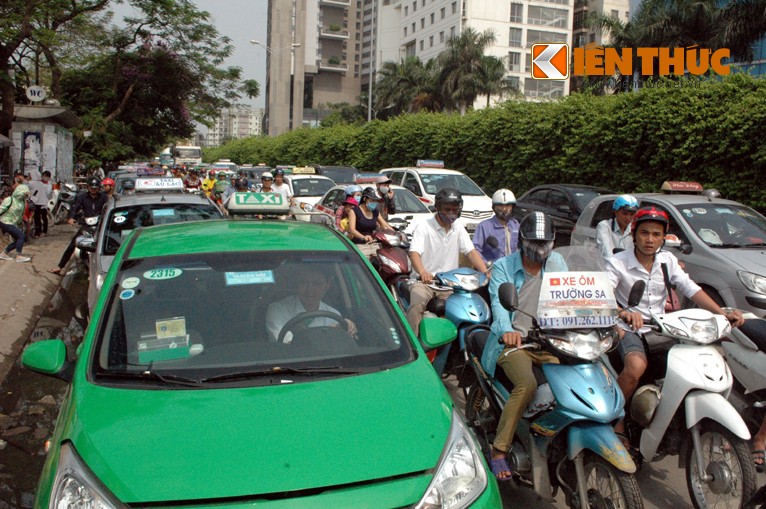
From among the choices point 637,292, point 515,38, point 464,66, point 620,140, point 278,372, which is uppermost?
point 515,38

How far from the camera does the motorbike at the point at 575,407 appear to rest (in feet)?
11.4

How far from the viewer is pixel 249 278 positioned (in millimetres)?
3639

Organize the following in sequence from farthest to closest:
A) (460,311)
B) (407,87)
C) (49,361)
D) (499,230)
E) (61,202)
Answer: (407,87)
(61,202)
(499,230)
(460,311)
(49,361)

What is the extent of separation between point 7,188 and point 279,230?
1743 centimetres

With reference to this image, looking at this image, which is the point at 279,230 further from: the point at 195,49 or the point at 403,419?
the point at 195,49

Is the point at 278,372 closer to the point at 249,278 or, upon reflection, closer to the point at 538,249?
the point at 249,278

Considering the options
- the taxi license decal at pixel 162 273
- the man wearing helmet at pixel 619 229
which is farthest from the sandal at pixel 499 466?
the man wearing helmet at pixel 619 229

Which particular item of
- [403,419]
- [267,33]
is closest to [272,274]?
[403,419]

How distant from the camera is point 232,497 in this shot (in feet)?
7.70

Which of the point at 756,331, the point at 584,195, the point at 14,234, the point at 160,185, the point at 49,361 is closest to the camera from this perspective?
the point at 49,361

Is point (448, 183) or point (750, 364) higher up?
point (448, 183)

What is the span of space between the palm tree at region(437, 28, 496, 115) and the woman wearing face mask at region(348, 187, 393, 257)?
5524 cm

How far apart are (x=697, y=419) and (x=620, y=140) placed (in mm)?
15136

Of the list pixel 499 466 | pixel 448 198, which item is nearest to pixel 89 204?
pixel 448 198
